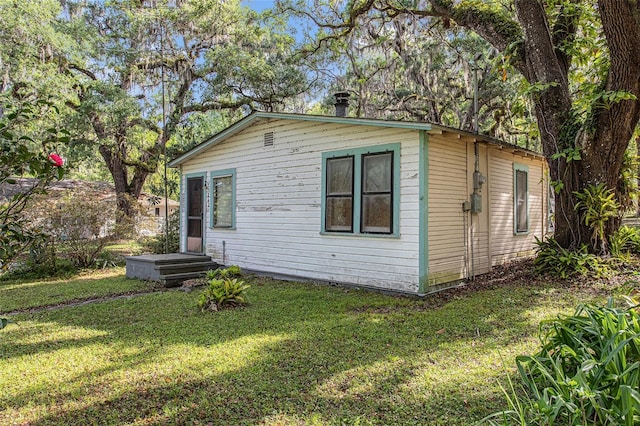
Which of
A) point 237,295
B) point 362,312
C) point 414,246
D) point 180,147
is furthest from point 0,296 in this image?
point 180,147

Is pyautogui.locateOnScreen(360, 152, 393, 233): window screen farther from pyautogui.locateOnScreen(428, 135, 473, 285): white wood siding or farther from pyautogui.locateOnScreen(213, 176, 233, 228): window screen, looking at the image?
pyautogui.locateOnScreen(213, 176, 233, 228): window screen

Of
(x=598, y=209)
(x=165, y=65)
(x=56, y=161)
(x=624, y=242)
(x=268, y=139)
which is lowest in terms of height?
(x=624, y=242)

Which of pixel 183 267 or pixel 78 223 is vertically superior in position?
pixel 78 223

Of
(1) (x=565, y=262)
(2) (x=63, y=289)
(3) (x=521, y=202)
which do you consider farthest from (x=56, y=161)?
(3) (x=521, y=202)

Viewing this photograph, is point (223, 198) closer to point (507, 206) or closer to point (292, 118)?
point (292, 118)

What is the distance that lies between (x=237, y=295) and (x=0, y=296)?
4666 millimetres

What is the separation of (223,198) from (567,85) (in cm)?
740

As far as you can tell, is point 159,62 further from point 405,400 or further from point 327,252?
point 405,400

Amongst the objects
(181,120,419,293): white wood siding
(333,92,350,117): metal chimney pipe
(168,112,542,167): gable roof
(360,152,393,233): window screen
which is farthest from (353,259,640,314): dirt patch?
(333,92,350,117): metal chimney pipe

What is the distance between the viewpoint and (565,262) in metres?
6.91

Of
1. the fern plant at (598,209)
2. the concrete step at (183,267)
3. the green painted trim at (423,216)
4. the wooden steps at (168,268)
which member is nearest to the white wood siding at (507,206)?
the fern plant at (598,209)

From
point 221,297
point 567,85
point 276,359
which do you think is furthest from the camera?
point 567,85

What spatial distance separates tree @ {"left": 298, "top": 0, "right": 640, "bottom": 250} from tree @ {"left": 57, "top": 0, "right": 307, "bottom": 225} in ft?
29.0

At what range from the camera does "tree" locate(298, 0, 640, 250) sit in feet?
20.7
